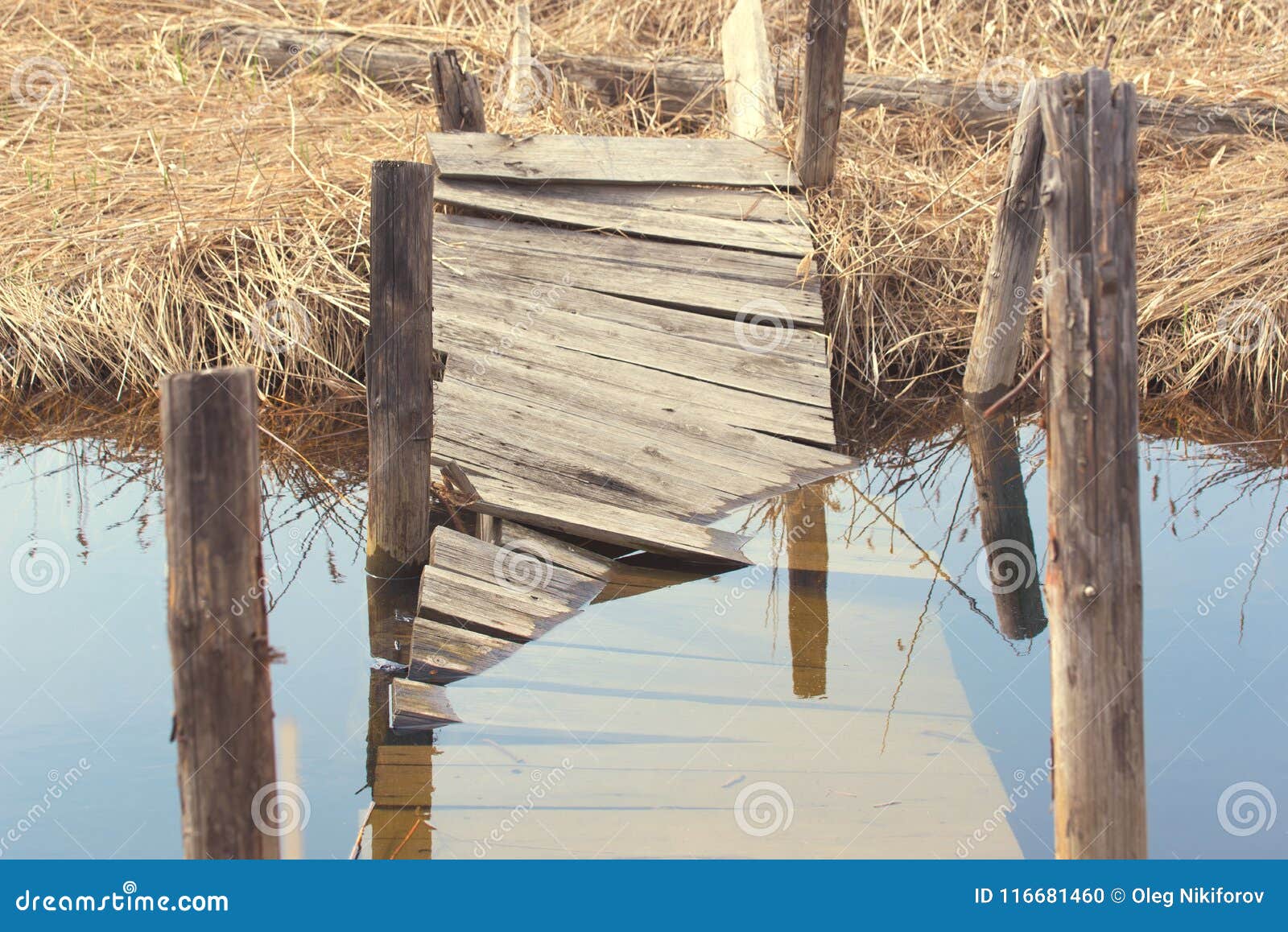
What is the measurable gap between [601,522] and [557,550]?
0.64ft

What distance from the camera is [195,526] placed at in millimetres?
2287

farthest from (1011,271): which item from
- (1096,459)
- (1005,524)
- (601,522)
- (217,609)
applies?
(217,609)

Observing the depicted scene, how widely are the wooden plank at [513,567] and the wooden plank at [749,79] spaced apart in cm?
357

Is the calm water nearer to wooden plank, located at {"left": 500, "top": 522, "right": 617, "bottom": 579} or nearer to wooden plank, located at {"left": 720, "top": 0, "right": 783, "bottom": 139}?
wooden plank, located at {"left": 500, "top": 522, "right": 617, "bottom": 579}

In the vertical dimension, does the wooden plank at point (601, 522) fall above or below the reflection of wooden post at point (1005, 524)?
above

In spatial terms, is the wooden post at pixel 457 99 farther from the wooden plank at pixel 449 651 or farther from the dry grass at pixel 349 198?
the wooden plank at pixel 449 651

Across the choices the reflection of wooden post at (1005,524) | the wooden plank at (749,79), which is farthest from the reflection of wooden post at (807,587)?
the wooden plank at (749,79)

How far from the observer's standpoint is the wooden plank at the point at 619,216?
6426 mm

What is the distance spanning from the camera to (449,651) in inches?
160

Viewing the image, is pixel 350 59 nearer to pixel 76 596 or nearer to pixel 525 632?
pixel 76 596

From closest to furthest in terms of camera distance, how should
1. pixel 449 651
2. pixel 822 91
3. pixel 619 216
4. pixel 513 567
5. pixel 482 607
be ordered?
1. pixel 449 651
2. pixel 482 607
3. pixel 513 567
4. pixel 822 91
5. pixel 619 216

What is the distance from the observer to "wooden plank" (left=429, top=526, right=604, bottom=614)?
4.44 metres

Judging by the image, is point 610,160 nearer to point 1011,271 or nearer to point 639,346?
point 639,346

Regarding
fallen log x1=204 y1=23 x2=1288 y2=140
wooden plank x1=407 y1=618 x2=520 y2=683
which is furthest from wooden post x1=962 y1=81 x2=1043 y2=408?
wooden plank x1=407 y1=618 x2=520 y2=683
